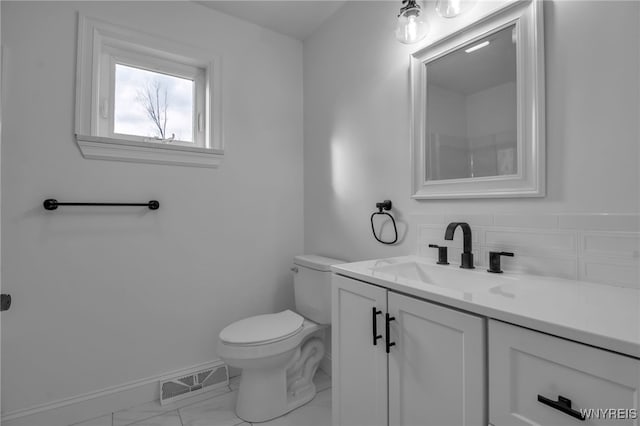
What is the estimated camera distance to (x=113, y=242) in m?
1.67

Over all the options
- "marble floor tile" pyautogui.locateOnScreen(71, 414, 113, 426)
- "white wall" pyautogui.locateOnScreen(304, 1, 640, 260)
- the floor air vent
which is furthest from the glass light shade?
"marble floor tile" pyautogui.locateOnScreen(71, 414, 113, 426)

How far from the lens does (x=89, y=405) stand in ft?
5.19

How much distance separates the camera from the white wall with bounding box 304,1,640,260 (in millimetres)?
897

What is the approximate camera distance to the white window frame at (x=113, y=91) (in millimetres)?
1587

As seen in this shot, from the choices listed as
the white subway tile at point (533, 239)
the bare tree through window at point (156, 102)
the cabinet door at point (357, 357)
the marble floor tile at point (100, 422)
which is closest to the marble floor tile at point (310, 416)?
the cabinet door at point (357, 357)

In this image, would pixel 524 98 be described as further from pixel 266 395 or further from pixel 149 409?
pixel 149 409

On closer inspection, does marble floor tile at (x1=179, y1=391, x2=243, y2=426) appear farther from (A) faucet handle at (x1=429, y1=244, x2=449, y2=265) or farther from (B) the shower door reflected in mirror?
(B) the shower door reflected in mirror

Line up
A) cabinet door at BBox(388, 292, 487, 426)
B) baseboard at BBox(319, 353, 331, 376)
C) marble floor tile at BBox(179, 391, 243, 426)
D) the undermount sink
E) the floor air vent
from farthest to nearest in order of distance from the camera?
baseboard at BBox(319, 353, 331, 376) < the floor air vent < marble floor tile at BBox(179, 391, 243, 426) < the undermount sink < cabinet door at BBox(388, 292, 487, 426)

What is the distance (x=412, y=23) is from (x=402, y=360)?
134 cm

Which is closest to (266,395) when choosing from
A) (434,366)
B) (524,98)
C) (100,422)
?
(100,422)

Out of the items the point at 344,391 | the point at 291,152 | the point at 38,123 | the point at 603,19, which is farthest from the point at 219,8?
the point at 344,391

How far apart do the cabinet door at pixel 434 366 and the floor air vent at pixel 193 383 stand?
4.31ft

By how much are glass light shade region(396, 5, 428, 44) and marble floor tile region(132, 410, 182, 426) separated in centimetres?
217

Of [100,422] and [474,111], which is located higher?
[474,111]
